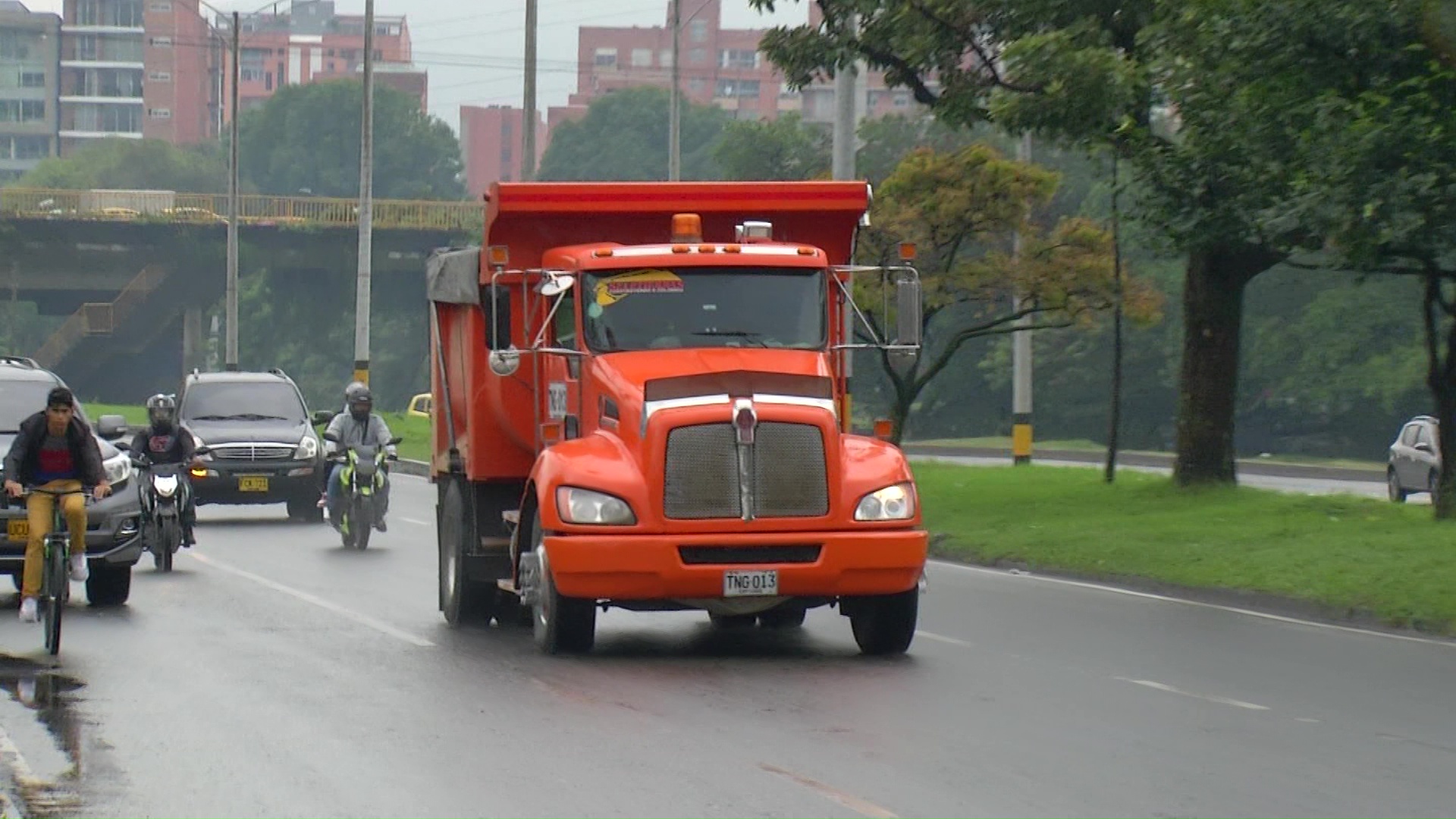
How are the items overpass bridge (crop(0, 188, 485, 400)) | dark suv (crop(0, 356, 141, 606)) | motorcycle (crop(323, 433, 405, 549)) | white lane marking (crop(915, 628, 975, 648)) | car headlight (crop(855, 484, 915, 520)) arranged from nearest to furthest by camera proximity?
1. car headlight (crop(855, 484, 915, 520))
2. white lane marking (crop(915, 628, 975, 648))
3. dark suv (crop(0, 356, 141, 606))
4. motorcycle (crop(323, 433, 405, 549))
5. overpass bridge (crop(0, 188, 485, 400))

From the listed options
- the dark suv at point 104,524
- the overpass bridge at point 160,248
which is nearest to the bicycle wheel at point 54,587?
the dark suv at point 104,524

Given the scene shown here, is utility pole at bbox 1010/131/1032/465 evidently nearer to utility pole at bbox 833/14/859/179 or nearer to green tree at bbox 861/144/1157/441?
green tree at bbox 861/144/1157/441

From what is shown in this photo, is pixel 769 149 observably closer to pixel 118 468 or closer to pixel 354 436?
pixel 354 436

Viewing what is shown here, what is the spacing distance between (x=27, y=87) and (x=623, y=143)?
80.8m

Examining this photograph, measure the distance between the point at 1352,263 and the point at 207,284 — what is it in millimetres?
77505

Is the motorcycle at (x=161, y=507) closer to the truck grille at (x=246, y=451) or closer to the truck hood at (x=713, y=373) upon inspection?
the truck grille at (x=246, y=451)

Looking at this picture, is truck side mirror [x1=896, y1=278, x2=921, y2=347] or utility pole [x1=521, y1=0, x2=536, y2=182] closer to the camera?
truck side mirror [x1=896, y1=278, x2=921, y2=347]

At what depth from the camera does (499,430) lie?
16.5 meters

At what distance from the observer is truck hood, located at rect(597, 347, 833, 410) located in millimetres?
14219

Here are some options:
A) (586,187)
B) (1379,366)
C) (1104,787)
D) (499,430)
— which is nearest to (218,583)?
(499,430)

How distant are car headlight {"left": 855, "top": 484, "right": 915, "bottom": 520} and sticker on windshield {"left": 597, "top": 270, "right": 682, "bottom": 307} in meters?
1.85

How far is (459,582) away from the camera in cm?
1688

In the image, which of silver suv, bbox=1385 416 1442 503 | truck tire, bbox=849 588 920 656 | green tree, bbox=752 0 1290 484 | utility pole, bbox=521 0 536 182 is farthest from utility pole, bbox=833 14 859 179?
truck tire, bbox=849 588 920 656

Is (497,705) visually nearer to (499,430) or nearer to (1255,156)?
(499,430)
